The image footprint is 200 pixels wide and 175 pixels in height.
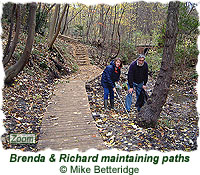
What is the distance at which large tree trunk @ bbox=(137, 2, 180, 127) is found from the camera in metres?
4.08

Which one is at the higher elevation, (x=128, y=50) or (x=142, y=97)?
(x=128, y=50)

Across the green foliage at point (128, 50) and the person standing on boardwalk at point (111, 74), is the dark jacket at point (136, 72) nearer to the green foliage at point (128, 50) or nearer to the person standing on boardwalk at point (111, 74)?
the person standing on boardwalk at point (111, 74)

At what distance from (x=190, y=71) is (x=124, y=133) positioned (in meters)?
10.7

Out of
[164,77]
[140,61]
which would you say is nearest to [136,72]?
[140,61]

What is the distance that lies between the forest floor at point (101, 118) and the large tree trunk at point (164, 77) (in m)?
0.33

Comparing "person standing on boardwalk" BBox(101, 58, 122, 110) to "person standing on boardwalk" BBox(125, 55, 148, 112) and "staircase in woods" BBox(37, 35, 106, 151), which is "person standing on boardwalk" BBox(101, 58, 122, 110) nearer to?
"person standing on boardwalk" BBox(125, 55, 148, 112)

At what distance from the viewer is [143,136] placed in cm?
420

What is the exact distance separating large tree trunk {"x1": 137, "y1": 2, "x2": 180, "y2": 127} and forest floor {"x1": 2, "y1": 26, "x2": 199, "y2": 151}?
0.33 m

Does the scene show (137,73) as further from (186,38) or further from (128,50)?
(128,50)

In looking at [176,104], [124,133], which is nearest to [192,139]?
[124,133]

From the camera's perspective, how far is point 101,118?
5434 millimetres

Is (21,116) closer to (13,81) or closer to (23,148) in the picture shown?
(23,148)

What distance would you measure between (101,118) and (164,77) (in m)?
2.30

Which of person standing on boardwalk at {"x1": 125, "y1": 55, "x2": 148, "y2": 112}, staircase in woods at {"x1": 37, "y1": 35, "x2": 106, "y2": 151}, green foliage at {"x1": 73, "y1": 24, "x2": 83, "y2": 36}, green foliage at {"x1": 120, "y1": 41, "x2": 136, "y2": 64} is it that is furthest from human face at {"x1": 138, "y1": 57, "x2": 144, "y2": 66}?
green foliage at {"x1": 73, "y1": 24, "x2": 83, "y2": 36}
